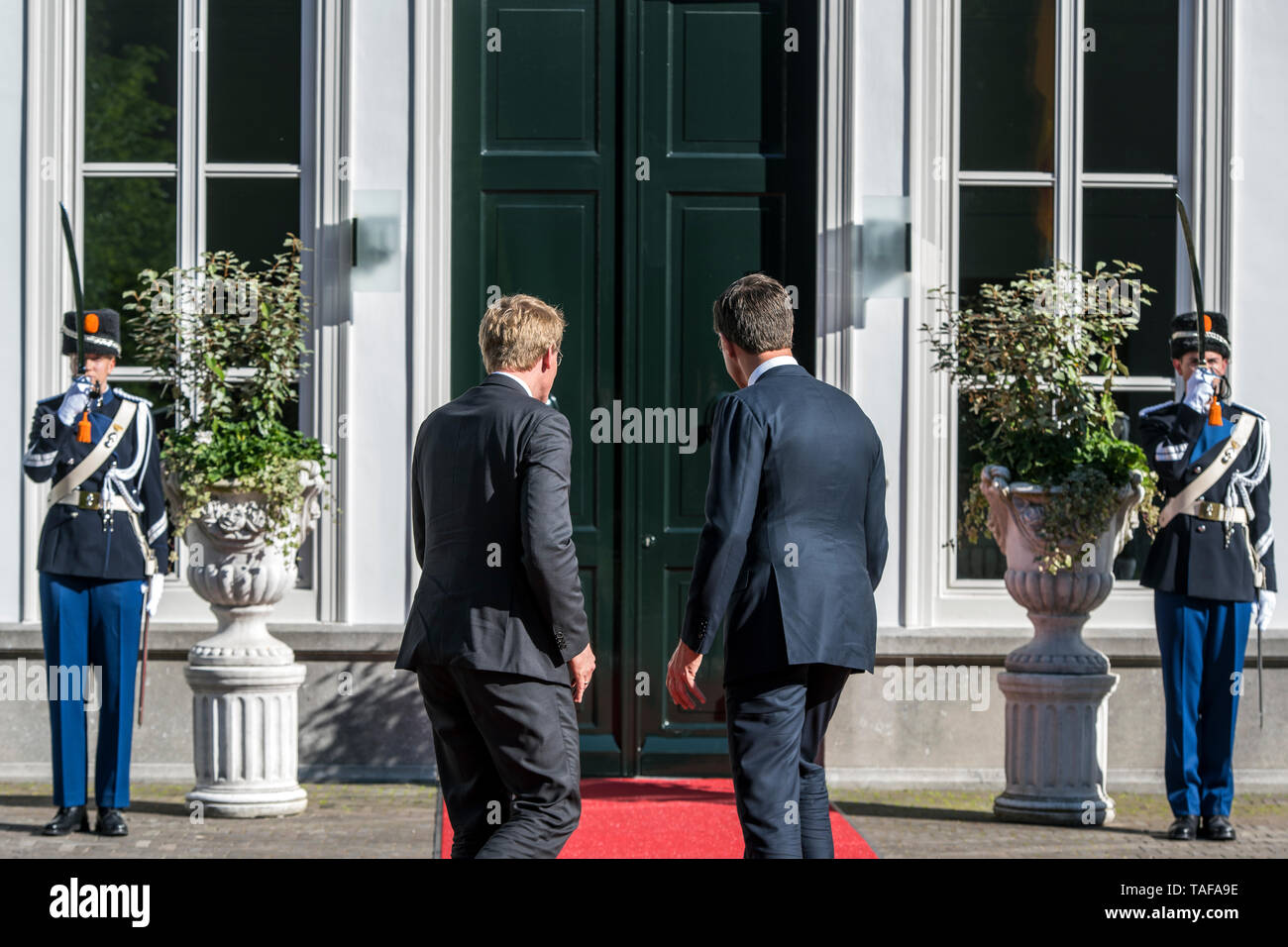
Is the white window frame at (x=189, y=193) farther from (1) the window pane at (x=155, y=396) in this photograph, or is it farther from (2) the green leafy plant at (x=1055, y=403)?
(2) the green leafy plant at (x=1055, y=403)

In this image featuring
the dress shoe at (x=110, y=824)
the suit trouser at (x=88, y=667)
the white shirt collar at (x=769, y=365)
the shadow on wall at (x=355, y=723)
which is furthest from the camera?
the shadow on wall at (x=355, y=723)

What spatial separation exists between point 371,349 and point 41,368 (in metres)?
1.67

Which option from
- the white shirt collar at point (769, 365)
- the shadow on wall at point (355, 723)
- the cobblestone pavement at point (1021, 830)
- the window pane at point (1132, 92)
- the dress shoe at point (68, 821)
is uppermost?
the window pane at point (1132, 92)

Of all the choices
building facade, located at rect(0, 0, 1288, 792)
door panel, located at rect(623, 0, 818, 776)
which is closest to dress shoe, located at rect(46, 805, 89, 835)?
building facade, located at rect(0, 0, 1288, 792)

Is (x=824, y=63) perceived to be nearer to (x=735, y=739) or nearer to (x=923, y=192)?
(x=923, y=192)

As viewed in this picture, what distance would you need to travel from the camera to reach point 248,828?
6.96 m

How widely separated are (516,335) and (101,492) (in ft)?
10.2

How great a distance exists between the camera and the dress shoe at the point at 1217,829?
6.95 m

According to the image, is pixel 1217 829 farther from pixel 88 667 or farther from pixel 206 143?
pixel 206 143

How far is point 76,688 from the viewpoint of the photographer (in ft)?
22.7

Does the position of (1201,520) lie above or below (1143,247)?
below

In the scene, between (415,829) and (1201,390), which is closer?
(415,829)

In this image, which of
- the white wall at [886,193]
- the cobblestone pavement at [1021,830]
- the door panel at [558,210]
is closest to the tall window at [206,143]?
the door panel at [558,210]

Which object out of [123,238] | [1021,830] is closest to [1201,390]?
[1021,830]
